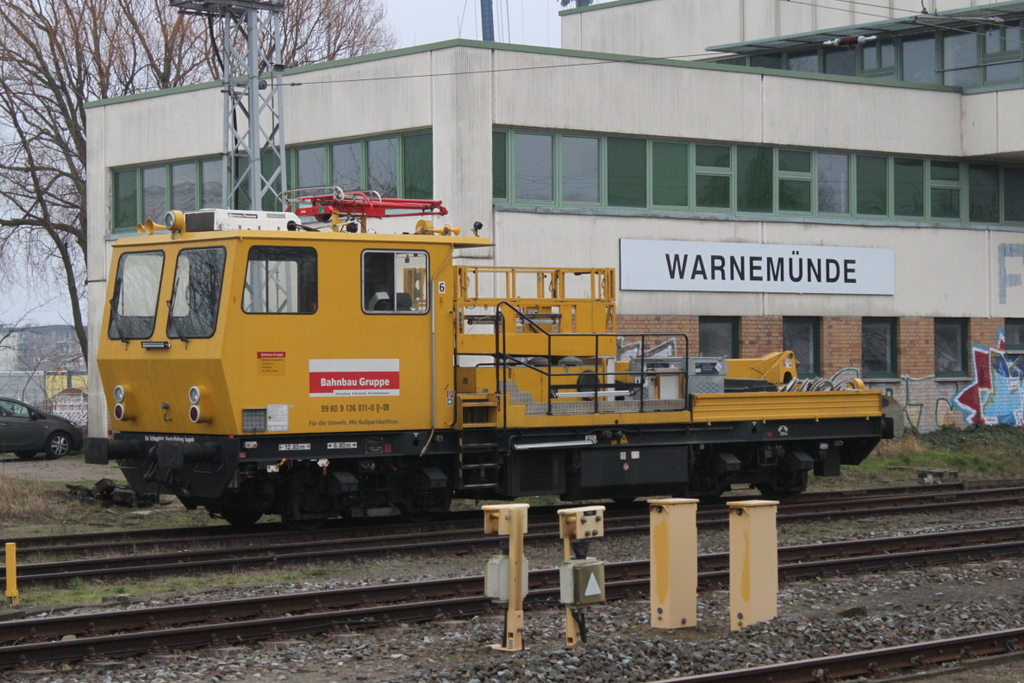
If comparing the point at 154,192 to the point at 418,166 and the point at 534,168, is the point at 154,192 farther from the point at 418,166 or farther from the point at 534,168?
the point at 534,168

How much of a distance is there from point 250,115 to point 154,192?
5065 millimetres

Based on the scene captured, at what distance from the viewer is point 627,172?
22594mm

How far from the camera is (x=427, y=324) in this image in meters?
13.7

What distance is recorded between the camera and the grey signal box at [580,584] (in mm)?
8312

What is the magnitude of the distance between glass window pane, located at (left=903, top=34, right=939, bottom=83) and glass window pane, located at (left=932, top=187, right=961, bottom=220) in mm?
2645

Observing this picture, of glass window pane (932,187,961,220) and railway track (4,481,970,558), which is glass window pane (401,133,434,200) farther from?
glass window pane (932,187,961,220)

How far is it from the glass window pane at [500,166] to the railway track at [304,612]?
34.5 ft

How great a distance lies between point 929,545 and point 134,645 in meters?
8.23

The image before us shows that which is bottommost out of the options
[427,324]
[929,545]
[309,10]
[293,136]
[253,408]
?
[929,545]

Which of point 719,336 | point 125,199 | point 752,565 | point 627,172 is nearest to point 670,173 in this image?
point 627,172

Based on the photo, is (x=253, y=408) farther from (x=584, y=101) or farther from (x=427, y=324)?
(x=584, y=101)

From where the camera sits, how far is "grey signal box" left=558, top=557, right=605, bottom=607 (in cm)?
831

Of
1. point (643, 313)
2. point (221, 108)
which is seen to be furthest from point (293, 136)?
point (643, 313)

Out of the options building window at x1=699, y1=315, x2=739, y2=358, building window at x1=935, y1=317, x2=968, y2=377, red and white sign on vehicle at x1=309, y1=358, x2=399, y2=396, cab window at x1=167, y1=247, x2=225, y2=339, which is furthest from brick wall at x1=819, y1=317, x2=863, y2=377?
cab window at x1=167, y1=247, x2=225, y2=339
